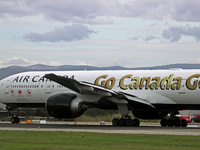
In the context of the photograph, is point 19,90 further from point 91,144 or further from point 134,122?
point 91,144

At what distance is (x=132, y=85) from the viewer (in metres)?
32.3

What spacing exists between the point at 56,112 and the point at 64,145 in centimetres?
1340

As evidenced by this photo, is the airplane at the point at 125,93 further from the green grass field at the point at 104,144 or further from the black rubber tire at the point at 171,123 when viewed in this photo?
the green grass field at the point at 104,144

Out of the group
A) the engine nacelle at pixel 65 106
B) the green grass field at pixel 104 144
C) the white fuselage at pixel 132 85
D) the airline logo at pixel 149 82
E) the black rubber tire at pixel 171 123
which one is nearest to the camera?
the green grass field at pixel 104 144

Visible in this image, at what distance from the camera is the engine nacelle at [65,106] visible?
29609mm

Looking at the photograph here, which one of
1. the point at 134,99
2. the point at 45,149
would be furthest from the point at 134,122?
the point at 45,149

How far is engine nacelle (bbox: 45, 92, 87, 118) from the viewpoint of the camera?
2961 centimetres

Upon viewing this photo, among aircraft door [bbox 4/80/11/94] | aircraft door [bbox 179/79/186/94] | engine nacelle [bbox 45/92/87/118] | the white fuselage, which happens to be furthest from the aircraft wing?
aircraft door [bbox 4/80/11/94]

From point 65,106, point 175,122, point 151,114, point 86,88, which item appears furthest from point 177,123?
point 65,106

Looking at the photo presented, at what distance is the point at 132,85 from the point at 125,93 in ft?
2.67

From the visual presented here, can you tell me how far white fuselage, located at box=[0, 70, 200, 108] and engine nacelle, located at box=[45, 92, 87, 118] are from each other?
397 centimetres

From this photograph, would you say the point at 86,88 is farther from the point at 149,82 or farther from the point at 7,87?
the point at 7,87

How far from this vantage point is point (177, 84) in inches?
1216

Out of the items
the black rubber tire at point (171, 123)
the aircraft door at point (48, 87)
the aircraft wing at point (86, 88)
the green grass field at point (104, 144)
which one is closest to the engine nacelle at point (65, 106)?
the aircraft wing at point (86, 88)
